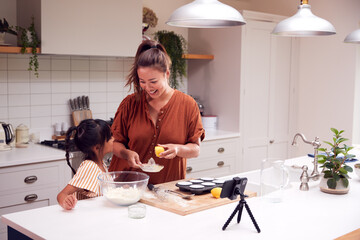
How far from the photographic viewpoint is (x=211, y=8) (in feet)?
6.57

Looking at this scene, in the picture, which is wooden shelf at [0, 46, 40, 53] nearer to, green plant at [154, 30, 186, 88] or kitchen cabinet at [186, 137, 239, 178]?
green plant at [154, 30, 186, 88]

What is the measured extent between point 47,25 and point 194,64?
1.98 metres

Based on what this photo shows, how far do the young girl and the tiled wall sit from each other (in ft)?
4.73

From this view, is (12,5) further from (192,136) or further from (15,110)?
(192,136)

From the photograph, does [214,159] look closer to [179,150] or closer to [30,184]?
[30,184]

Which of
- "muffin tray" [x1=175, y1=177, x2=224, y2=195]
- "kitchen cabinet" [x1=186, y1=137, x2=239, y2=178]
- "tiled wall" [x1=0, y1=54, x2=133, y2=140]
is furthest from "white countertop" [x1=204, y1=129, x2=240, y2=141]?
"muffin tray" [x1=175, y1=177, x2=224, y2=195]

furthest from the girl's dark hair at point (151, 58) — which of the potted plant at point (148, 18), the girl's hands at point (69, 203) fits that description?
the potted plant at point (148, 18)

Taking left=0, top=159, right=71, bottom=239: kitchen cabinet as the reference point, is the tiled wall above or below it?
above

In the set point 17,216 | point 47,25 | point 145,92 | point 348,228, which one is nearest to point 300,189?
point 348,228

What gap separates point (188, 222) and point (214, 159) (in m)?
2.56

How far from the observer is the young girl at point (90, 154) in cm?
214

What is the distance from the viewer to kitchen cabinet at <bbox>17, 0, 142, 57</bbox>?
3357 mm

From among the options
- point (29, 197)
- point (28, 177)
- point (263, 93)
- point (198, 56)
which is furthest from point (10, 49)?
point (263, 93)

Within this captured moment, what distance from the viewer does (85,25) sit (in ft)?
11.7
